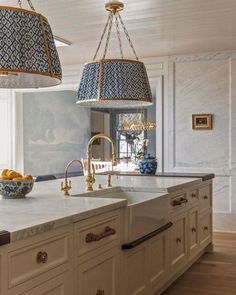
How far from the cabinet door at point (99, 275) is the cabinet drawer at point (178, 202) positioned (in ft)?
3.72

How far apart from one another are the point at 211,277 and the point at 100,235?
2.06m

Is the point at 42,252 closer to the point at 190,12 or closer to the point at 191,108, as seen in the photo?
the point at 190,12

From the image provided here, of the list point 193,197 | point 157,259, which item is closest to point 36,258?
point 157,259

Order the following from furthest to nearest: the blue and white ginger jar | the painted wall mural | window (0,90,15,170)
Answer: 1. the painted wall mural
2. window (0,90,15,170)
3. the blue and white ginger jar

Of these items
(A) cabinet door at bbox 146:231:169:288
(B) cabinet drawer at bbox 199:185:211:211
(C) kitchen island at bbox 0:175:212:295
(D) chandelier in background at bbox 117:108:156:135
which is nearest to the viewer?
(C) kitchen island at bbox 0:175:212:295

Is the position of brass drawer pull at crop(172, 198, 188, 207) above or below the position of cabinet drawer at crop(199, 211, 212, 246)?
above

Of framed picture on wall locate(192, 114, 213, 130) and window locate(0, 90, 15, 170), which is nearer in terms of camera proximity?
framed picture on wall locate(192, 114, 213, 130)

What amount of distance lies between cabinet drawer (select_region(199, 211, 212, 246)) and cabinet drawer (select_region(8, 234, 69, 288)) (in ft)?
8.62

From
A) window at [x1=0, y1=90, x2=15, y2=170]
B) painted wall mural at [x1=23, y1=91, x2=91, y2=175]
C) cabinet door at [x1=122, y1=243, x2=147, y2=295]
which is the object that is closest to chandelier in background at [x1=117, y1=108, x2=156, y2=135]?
painted wall mural at [x1=23, y1=91, x2=91, y2=175]

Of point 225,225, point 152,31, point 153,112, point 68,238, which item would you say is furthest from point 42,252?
point 153,112

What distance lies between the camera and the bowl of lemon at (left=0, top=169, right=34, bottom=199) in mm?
2652

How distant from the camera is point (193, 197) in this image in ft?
13.7

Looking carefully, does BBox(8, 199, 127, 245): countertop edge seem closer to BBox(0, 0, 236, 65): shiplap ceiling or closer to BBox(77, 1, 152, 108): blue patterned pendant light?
BBox(77, 1, 152, 108): blue patterned pendant light

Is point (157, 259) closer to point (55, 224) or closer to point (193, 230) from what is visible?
point (193, 230)
